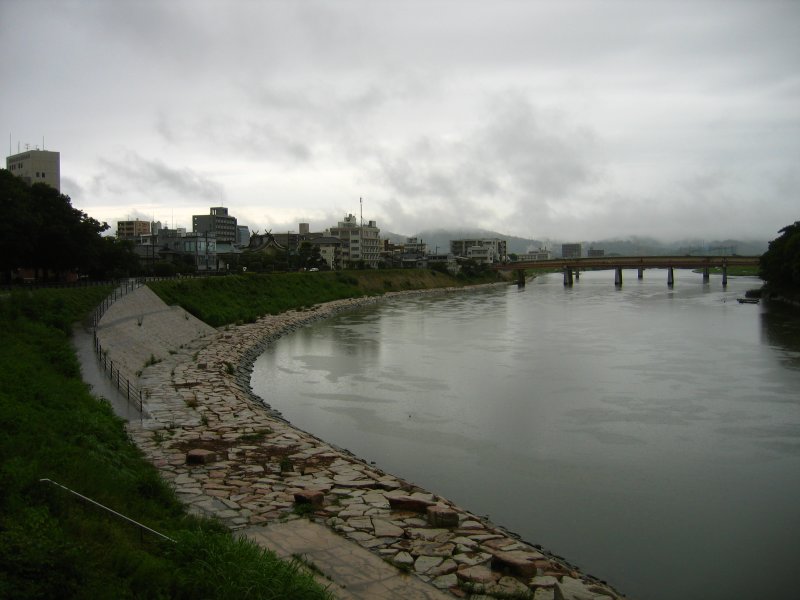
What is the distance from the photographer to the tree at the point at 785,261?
37.4 meters

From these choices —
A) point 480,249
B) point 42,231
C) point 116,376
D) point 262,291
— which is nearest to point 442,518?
point 116,376

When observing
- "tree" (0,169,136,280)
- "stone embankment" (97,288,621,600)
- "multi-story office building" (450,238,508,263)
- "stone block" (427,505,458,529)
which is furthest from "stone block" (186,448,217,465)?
"multi-story office building" (450,238,508,263)

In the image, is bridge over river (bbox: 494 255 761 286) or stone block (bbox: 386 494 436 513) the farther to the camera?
bridge over river (bbox: 494 255 761 286)

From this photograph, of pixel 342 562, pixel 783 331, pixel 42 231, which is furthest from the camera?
pixel 783 331

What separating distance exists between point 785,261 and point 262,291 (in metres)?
33.1

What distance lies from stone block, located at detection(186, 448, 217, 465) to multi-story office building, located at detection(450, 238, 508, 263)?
96700 millimetres

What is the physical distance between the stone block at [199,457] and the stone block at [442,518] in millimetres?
3350

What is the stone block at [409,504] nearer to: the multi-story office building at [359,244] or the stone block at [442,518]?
the stone block at [442,518]

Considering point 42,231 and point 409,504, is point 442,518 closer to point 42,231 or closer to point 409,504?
point 409,504

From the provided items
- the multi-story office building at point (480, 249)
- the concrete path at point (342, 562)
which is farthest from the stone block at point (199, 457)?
the multi-story office building at point (480, 249)

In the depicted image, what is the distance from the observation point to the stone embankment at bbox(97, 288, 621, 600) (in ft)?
19.1

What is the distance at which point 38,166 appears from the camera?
58.9 meters

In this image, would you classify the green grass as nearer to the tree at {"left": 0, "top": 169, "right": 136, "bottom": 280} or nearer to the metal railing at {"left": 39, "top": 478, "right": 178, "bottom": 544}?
the tree at {"left": 0, "top": 169, "right": 136, "bottom": 280}

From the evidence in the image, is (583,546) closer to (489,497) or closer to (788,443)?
(489,497)
